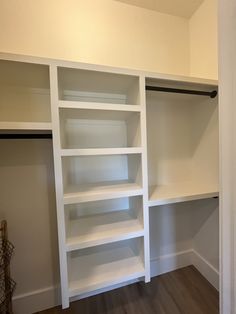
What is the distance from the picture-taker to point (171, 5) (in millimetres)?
1444

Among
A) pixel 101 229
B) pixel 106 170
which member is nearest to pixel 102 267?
pixel 101 229

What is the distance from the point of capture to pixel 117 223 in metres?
1.21

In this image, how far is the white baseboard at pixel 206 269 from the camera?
1.47 m

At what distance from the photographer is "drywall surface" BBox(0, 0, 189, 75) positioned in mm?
1181

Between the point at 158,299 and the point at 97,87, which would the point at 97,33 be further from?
the point at 158,299

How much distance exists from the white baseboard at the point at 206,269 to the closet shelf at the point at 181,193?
2.43 feet

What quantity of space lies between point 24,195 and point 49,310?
3.04 feet

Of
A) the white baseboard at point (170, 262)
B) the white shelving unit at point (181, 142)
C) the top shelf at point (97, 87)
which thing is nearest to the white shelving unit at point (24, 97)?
the top shelf at point (97, 87)

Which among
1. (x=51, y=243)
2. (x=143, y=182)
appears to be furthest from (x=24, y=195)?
(x=143, y=182)

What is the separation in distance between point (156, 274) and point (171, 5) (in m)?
2.42

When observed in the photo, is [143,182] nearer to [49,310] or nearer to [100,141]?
[100,141]

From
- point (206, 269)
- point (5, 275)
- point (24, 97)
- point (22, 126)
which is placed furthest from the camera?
point (206, 269)

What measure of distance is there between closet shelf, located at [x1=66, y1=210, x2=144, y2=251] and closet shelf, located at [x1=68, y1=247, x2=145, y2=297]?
0.79 ft

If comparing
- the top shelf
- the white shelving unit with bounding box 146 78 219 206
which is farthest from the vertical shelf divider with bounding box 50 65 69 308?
the white shelving unit with bounding box 146 78 219 206
